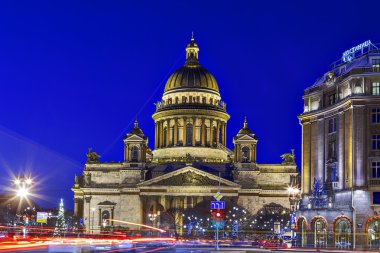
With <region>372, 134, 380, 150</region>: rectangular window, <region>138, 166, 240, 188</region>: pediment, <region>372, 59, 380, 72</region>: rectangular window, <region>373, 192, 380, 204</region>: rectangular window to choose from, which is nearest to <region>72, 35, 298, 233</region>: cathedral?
<region>138, 166, 240, 188</region>: pediment

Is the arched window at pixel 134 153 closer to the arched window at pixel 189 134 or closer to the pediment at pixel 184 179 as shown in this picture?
the pediment at pixel 184 179

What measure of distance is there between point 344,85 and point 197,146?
87.2 m

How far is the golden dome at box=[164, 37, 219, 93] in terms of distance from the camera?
175 meters

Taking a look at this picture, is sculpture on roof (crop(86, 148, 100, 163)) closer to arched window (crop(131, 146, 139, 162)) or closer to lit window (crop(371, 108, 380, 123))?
arched window (crop(131, 146, 139, 162))

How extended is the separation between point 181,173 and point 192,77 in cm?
3175

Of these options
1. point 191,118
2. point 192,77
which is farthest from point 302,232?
point 192,77

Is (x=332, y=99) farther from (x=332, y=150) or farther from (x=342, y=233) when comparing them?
(x=342, y=233)

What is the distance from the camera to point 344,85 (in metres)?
82.1

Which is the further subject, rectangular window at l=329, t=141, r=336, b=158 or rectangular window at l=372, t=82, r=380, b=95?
rectangular window at l=329, t=141, r=336, b=158

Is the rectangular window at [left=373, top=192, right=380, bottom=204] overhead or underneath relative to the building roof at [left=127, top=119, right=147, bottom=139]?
underneath

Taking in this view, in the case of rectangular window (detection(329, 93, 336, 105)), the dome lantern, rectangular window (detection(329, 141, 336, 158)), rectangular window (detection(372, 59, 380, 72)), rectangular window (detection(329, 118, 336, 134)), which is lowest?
rectangular window (detection(329, 141, 336, 158))

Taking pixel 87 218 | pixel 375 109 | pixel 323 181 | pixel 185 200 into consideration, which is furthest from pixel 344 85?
pixel 87 218

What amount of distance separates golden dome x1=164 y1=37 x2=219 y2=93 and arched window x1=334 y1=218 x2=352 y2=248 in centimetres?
9784

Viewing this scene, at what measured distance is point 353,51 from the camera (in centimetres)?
8688
